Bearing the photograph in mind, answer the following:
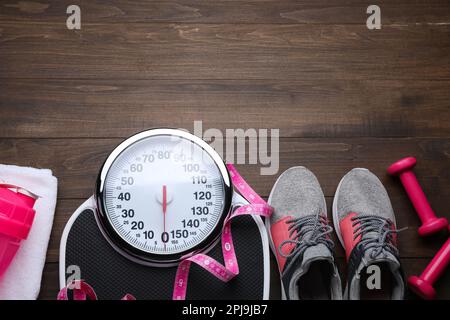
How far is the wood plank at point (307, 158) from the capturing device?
1.38 meters

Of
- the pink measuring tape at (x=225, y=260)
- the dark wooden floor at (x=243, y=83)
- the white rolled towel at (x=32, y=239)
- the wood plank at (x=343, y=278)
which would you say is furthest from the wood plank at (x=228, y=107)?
the wood plank at (x=343, y=278)

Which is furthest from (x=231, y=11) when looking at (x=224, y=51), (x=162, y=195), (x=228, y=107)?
(x=162, y=195)

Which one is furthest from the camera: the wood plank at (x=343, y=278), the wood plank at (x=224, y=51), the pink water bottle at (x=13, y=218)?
the wood plank at (x=224, y=51)

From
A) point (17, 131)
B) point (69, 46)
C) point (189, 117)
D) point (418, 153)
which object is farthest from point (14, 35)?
point (418, 153)

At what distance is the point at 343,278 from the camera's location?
1.35 m

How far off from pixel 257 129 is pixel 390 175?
36cm

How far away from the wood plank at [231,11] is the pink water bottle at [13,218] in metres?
0.49

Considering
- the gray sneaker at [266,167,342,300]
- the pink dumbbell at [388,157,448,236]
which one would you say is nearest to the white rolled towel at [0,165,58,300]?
the gray sneaker at [266,167,342,300]

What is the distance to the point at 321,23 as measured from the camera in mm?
1481

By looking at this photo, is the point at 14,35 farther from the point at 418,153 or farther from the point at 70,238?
the point at 418,153

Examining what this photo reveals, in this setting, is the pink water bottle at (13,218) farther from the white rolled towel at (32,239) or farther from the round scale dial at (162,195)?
the round scale dial at (162,195)

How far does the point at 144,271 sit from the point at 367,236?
526 millimetres

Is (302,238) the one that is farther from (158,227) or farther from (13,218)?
(13,218)
